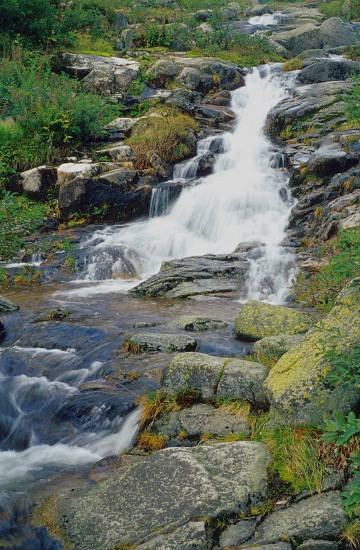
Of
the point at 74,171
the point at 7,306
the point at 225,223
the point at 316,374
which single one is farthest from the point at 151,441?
the point at 74,171

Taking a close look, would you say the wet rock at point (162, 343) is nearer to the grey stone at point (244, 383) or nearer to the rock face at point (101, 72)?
the grey stone at point (244, 383)

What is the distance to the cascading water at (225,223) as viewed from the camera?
11.7m

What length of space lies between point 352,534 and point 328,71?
19.4m

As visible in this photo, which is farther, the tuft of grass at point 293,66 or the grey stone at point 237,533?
the tuft of grass at point 293,66

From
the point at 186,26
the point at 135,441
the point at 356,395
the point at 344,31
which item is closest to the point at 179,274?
the point at 135,441

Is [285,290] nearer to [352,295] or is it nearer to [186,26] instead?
[352,295]

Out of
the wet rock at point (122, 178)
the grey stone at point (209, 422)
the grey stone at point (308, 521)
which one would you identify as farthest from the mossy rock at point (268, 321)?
the wet rock at point (122, 178)

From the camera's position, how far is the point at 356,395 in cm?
397

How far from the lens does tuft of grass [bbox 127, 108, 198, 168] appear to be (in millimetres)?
15087

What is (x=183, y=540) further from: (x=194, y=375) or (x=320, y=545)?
(x=194, y=375)

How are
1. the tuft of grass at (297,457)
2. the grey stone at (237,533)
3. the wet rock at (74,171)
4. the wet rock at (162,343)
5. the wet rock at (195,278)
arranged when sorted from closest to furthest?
the grey stone at (237,533)
the tuft of grass at (297,457)
the wet rock at (162,343)
the wet rock at (195,278)
the wet rock at (74,171)

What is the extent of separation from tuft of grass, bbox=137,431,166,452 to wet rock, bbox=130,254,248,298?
4848 millimetres

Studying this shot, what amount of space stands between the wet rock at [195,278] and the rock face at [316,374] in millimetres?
5161

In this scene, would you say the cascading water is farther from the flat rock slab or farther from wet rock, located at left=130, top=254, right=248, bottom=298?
the flat rock slab
